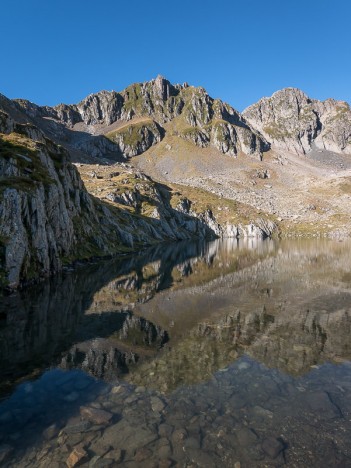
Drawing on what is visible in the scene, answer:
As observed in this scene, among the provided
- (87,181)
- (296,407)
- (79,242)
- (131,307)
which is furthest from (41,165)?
(87,181)

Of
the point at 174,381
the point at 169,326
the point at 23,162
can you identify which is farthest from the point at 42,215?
the point at 174,381

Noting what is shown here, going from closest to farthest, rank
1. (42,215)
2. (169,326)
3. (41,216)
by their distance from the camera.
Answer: (169,326) < (41,216) < (42,215)

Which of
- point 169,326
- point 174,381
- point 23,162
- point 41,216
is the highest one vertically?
point 23,162

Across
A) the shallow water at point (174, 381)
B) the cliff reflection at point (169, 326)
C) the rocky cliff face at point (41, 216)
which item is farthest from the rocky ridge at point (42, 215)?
the shallow water at point (174, 381)

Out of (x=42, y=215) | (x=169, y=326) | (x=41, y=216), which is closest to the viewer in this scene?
(x=169, y=326)

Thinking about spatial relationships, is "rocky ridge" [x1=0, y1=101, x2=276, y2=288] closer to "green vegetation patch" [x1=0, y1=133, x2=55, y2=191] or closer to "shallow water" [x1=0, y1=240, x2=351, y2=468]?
"green vegetation patch" [x1=0, y1=133, x2=55, y2=191]

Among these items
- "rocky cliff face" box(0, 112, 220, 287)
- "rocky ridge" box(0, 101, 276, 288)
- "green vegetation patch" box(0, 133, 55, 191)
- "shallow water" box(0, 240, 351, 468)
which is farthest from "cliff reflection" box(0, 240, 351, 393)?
"green vegetation patch" box(0, 133, 55, 191)

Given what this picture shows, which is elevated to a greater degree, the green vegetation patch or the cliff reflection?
the green vegetation patch

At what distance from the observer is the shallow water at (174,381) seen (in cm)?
1372

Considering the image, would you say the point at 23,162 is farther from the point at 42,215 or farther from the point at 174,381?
the point at 174,381

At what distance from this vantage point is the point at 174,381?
20219 millimetres

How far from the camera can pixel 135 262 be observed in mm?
82312

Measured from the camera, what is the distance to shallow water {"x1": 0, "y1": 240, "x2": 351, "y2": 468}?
13.7 metres

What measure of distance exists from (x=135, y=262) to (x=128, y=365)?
2366 inches
